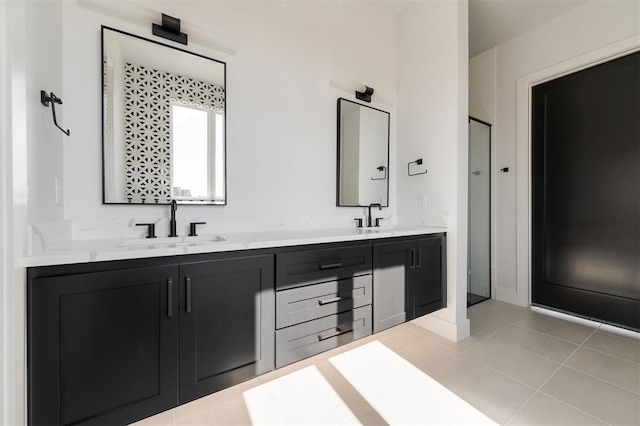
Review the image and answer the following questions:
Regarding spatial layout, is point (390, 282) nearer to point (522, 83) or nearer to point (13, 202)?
point (13, 202)

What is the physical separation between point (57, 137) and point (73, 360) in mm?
1043

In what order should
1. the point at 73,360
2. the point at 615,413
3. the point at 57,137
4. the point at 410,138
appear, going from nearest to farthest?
the point at 73,360 < the point at 57,137 < the point at 615,413 < the point at 410,138

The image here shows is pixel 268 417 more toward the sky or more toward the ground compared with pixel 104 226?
more toward the ground

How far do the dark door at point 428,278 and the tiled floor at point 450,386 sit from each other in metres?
0.32

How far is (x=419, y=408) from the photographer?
1483 mm

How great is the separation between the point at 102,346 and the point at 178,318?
26 cm

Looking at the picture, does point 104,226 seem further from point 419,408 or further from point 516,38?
point 516,38

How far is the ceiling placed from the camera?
2.59 m

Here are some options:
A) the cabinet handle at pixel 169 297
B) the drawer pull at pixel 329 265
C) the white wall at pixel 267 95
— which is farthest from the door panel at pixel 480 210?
the cabinet handle at pixel 169 297

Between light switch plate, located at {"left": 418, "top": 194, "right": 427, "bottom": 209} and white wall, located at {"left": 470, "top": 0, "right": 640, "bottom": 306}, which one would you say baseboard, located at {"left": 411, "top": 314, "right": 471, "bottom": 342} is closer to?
light switch plate, located at {"left": 418, "top": 194, "right": 427, "bottom": 209}

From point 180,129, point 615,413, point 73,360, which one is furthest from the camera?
point 180,129

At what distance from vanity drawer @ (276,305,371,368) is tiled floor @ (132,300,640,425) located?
0.89ft

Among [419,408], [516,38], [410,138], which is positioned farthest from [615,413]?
[516,38]

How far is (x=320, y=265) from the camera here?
1.61 meters
